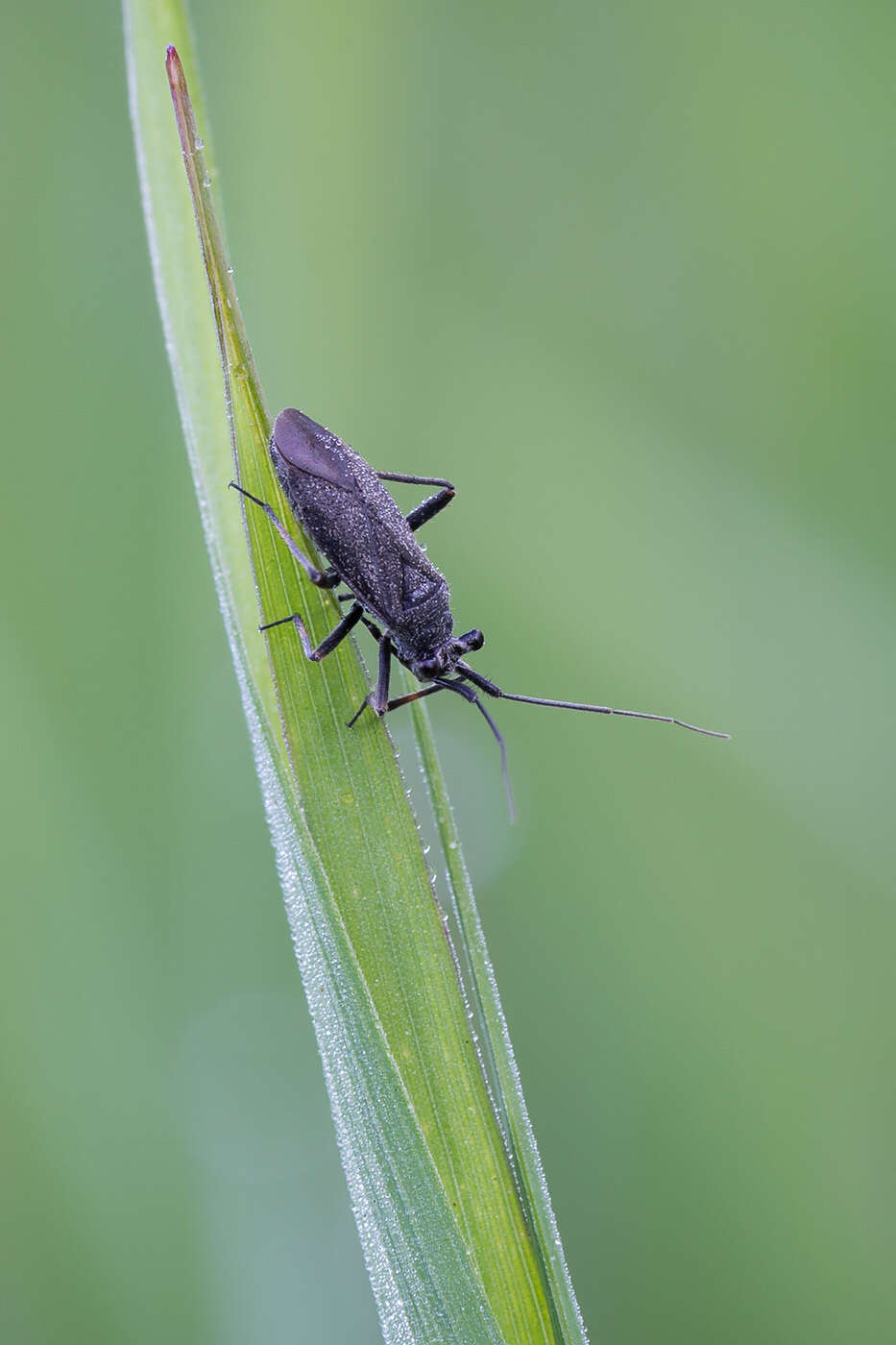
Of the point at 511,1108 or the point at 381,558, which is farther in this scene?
the point at 381,558

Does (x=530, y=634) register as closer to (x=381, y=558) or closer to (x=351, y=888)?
(x=381, y=558)

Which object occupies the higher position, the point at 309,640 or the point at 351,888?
the point at 309,640

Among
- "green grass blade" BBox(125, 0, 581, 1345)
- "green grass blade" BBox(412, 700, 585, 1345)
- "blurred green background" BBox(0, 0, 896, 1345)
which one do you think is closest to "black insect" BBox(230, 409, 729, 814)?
"blurred green background" BBox(0, 0, 896, 1345)

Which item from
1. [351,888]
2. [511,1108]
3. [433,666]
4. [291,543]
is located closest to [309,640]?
[291,543]

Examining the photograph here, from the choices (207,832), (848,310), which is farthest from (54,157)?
(848,310)

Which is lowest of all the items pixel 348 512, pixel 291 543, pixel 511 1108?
pixel 511 1108

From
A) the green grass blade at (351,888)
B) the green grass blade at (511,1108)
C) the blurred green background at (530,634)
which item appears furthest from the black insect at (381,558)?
the green grass blade at (511,1108)

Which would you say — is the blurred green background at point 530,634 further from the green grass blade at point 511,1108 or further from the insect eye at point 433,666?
the green grass blade at point 511,1108
